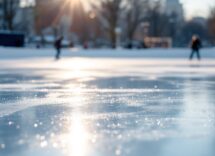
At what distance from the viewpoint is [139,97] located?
1107 cm

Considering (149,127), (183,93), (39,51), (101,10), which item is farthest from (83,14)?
(149,127)

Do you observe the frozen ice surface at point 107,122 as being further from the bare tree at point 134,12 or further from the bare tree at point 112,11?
the bare tree at point 134,12

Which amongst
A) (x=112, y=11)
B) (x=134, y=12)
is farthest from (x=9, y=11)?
(x=134, y=12)

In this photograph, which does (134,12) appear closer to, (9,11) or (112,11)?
(112,11)

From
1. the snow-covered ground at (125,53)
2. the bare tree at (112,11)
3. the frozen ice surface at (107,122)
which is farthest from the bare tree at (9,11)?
the frozen ice surface at (107,122)

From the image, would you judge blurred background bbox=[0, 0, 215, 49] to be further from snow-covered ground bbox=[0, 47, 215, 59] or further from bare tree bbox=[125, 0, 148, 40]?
snow-covered ground bbox=[0, 47, 215, 59]

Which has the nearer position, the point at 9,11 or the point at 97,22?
the point at 9,11

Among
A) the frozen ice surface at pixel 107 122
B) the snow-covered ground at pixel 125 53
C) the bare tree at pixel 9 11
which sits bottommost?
the snow-covered ground at pixel 125 53

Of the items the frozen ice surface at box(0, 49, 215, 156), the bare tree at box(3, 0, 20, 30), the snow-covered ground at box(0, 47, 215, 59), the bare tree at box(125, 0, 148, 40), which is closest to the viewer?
the frozen ice surface at box(0, 49, 215, 156)

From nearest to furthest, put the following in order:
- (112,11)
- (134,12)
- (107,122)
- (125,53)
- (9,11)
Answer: (107,122)
(125,53)
(9,11)
(112,11)
(134,12)

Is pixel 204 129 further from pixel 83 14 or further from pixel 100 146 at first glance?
pixel 83 14

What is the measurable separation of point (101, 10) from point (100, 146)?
60.4m

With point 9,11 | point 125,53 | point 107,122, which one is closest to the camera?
point 107,122

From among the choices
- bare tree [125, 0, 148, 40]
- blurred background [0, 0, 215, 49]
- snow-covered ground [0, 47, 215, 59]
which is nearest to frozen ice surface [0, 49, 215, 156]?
snow-covered ground [0, 47, 215, 59]
